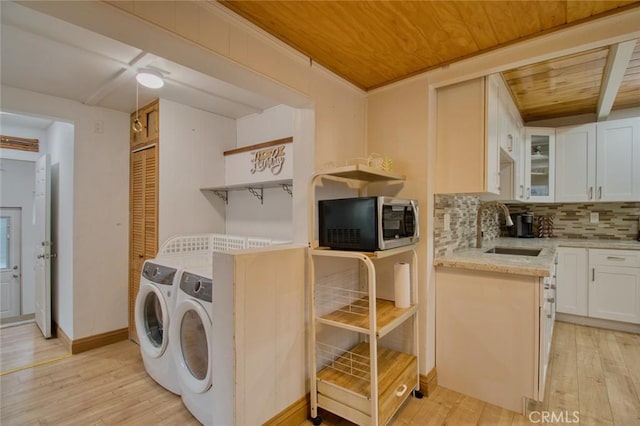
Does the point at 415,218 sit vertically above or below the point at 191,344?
above

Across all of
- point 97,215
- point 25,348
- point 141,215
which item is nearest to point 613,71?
point 141,215

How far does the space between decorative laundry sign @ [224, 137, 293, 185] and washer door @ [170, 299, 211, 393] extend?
4.02 feet

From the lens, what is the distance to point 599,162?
130 inches

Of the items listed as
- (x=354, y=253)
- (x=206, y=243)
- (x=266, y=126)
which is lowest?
(x=206, y=243)

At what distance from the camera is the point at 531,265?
1.83 m

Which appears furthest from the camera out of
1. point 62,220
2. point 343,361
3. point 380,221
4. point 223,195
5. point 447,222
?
point 223,195

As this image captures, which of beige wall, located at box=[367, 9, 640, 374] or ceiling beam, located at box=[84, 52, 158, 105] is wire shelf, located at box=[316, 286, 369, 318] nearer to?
beige wall, located at box=[367, 9, 640, 374]

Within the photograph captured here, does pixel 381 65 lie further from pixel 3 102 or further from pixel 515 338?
pixel 3 102

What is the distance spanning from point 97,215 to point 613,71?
459cm

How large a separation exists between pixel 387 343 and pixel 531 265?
1088mm

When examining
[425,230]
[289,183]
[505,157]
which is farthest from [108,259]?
[505,157]

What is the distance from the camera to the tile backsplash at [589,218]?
11.0 ft

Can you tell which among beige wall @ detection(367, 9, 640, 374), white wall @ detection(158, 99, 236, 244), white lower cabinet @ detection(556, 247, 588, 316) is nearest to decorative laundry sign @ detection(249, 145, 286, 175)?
white wall @ detection(158, 99, 236, 244)

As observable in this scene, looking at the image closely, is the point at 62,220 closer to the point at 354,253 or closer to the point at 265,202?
the point at 265,202
